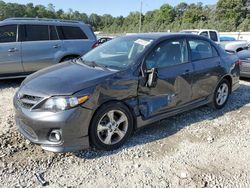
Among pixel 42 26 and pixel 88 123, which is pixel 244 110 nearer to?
pixel 88 123

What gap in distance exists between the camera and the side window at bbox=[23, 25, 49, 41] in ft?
23.1

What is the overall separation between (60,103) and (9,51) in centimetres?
428

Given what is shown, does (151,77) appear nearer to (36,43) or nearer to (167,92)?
(167,92)

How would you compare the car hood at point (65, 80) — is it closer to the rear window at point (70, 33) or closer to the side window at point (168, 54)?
the side window at point (168, 54)

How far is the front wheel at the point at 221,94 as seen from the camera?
17.4 feet

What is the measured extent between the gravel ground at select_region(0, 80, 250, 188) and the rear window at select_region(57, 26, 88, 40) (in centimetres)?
361

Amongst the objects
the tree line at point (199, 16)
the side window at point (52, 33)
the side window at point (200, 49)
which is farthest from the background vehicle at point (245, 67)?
the tree line at point (199, 16)

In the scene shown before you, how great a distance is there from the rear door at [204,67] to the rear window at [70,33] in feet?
13.0

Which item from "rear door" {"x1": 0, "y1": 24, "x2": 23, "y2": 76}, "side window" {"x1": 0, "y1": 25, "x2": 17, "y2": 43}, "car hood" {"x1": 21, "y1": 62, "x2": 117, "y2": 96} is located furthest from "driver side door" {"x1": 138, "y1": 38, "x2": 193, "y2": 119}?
"side window" {"x1": 0, "y1": 25, "x2": 17, "y2": 43}

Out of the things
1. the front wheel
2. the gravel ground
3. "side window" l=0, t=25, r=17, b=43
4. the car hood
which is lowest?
the gravel ground

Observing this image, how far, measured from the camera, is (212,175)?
10.5 ft

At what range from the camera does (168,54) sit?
432 centimetres

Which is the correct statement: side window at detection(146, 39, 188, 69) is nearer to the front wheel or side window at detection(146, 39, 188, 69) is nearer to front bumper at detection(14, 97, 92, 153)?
the front wheel

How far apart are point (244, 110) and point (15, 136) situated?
4.28 metres
